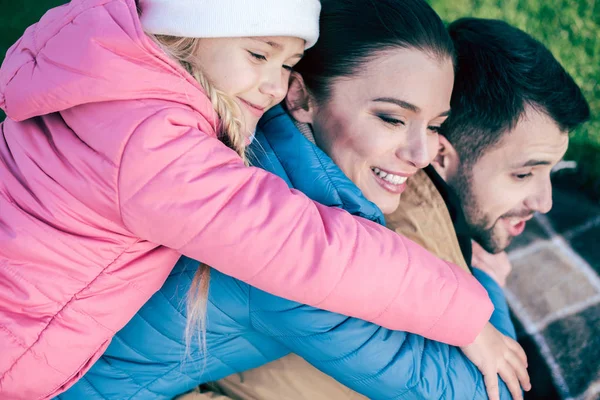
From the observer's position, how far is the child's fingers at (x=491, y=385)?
6.44 ft

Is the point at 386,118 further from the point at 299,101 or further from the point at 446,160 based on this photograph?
the point at 446,160

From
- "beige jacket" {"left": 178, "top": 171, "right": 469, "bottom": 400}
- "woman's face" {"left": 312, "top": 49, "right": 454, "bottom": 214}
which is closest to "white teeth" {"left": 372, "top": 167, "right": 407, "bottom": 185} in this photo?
"woman's face" {"left": 312, "top": 49, "right": 454, "bottom": 214}

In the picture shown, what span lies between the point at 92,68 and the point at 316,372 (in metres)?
1.24

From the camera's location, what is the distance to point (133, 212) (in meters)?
1.55

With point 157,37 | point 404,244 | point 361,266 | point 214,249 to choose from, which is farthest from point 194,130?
point 404,244

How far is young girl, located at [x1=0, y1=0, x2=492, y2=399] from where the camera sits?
1.54 metres

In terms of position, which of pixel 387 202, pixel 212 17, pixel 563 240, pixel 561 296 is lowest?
pixel 561 296

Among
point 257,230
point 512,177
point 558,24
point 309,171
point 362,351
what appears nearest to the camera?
point 257,230

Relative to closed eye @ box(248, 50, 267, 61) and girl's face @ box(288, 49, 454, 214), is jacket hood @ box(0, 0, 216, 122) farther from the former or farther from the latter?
girl's face @ box(288, 49, 454, 214)

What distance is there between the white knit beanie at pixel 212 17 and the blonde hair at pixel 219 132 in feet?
0.16

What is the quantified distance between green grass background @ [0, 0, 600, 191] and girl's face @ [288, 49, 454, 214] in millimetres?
1854

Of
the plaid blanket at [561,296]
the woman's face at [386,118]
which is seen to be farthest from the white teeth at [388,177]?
the plaid blanket at [561,296]

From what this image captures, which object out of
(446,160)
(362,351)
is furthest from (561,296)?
(362,351)

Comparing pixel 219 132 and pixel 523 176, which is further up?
pixel 219 132
